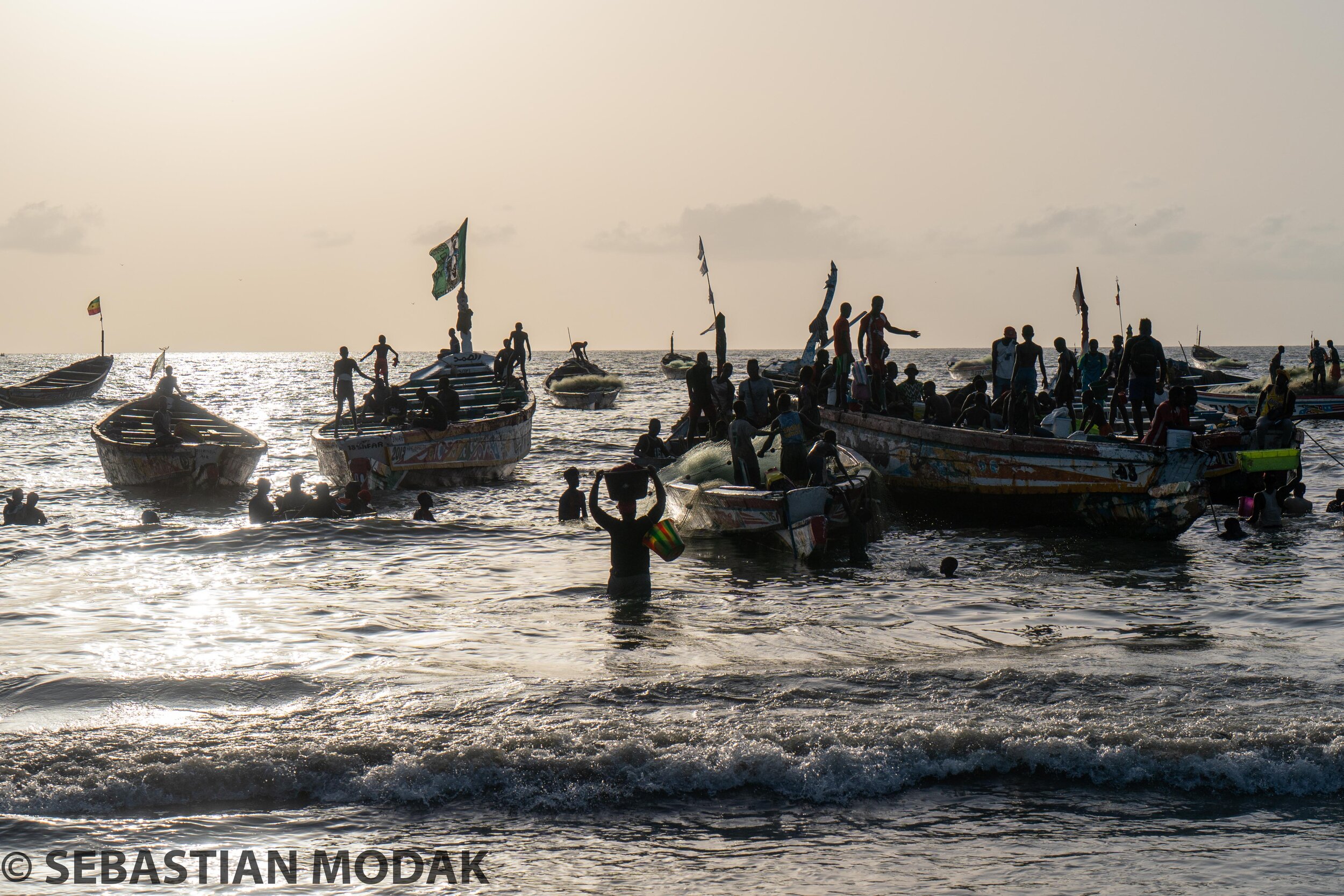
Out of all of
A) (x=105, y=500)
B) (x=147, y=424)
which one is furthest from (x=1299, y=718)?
(x=147, y=424)

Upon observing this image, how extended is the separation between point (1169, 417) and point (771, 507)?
590 centimetres

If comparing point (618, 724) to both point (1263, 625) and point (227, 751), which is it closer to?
point (227, 751)

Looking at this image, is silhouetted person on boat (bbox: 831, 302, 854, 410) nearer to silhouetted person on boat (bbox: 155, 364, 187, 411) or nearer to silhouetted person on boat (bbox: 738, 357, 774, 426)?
silhouetted person on boat (bbox: 738, 357, 774, 426)

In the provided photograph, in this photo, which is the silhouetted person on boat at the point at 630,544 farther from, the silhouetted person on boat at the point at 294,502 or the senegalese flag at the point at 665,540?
the silhouetted person on boat at the point at 294,502

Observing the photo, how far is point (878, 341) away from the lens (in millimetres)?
19281

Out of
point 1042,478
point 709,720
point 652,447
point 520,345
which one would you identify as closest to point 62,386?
point 520,345

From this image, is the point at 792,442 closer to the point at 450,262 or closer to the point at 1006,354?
the point at 1006,354

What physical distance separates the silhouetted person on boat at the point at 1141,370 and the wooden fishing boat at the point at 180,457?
18072 millimetres

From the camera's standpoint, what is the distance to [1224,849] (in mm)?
5781

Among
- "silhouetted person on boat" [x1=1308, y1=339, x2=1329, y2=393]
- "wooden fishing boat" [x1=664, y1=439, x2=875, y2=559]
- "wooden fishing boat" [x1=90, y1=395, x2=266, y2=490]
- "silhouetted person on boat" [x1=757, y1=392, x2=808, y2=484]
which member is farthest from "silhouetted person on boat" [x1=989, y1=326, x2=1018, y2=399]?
"silhouetted person on boat" [x1=1308, y1=339, x2=1329, y2=393]

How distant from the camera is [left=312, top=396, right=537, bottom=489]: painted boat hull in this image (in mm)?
22859

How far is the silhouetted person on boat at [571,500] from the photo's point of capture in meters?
18.2

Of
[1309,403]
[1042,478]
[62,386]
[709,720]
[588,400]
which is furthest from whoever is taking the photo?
[62,386]

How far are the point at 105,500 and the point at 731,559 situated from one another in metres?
15.4
